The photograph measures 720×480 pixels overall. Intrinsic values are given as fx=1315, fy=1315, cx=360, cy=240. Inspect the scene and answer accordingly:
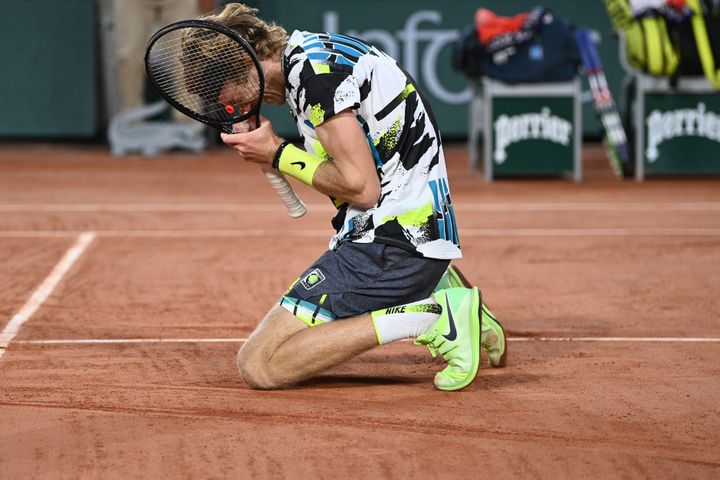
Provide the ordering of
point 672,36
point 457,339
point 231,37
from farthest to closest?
point 672,36
point 457,339
point 231,37

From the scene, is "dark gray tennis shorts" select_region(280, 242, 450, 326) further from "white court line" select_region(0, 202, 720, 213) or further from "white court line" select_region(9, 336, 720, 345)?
"white court line" select_region(0, 202, 720, 213)

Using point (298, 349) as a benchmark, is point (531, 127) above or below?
below

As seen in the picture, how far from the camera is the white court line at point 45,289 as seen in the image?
17.3ft

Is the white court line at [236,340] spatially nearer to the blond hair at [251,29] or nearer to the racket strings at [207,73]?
the racket strings at [207,73]

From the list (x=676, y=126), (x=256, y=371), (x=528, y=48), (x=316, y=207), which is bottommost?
(x=316, y=207)

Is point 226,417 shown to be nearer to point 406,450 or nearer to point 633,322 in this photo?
point 406,450

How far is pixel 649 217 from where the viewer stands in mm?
8641

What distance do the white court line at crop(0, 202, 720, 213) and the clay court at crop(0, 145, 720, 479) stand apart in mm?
29

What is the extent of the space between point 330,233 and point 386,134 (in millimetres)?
3748

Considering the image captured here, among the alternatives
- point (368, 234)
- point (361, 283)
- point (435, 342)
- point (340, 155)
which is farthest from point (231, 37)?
point (435, 342)

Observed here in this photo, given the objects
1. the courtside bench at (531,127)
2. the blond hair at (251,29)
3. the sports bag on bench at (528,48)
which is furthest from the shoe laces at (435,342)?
the courtside bench at (531,127)

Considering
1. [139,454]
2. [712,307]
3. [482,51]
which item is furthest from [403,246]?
[482,51]

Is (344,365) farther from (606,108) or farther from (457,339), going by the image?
(606,108)

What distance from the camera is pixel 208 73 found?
13.8ft
